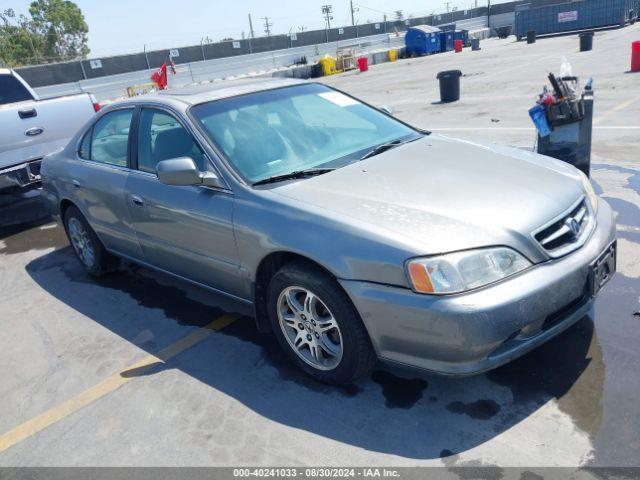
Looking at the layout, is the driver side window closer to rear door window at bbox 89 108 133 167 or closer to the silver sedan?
the silver sedan

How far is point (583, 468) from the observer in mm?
2410

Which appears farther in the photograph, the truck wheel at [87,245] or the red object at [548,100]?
the red object at [548,100]

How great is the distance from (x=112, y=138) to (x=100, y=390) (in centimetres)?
220

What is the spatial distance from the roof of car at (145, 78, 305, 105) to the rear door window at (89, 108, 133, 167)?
1.32ft

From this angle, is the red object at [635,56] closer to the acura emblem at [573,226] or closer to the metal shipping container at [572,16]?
the acura emblem at [573,226]

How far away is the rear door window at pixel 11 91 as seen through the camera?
8.33 m

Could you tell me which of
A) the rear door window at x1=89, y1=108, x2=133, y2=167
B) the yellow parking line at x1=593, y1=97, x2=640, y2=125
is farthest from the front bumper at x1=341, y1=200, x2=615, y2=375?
the yellow parking line at x1=593, y1=97, x2=640, y2=125

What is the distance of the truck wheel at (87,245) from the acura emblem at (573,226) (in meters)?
3.95

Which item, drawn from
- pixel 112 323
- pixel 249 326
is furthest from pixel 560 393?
pixel 112 323

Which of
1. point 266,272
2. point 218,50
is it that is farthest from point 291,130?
point 218,50

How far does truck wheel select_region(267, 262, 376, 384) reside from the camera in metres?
2.88

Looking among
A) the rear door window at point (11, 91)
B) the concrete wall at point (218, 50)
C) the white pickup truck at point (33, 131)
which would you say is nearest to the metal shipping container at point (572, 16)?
the concrete wall at point (218, 50)

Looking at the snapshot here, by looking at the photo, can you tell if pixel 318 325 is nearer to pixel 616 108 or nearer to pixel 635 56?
pixel 616 108

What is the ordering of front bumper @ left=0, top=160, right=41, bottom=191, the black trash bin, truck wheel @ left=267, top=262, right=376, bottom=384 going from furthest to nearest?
the black trash bin
front bumper @ left=0, top=160, right=41, bottom=191
truck wheel @ left=267, top=262, right=376, bottom=384
